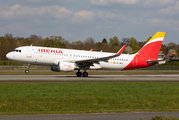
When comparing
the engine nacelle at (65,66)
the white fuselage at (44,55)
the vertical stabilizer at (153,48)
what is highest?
the vertical stabilizer at (153,48)

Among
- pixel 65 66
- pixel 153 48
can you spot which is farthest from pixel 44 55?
pixel 153 48

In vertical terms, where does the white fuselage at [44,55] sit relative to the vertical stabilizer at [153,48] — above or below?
below

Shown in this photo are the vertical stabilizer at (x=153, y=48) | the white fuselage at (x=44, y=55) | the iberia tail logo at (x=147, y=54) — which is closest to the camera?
the white fuselage at (x=44, y=55)

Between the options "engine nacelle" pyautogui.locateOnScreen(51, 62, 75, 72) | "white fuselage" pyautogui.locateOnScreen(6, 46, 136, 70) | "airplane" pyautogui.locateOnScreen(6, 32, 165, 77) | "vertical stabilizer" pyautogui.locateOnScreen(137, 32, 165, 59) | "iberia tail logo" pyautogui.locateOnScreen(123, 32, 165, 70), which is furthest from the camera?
"vertical stabilizer" pyautogui.locateOnScreen(137, 32, 165, 59)

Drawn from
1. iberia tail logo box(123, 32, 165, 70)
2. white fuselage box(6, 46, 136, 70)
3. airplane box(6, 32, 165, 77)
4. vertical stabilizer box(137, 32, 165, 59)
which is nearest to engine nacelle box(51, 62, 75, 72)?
airplane box(6, 32, 165, 77)

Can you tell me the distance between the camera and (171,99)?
16.2 meters

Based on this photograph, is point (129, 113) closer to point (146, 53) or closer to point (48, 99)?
point (48, 99)

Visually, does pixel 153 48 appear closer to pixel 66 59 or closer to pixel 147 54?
pixel 147 54

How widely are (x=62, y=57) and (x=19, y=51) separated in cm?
667

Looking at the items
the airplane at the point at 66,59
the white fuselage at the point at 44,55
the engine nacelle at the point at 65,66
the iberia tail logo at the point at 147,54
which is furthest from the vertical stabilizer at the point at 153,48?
the engine nacelle at the point at 65,66

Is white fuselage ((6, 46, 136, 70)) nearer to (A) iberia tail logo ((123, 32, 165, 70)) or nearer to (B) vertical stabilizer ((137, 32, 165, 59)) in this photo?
(A) iberia tail logo ((123, 32, 165, 70))

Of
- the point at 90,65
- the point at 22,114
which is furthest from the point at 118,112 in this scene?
the point at 90,65

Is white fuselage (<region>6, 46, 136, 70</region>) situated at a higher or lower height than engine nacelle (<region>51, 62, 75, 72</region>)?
higher

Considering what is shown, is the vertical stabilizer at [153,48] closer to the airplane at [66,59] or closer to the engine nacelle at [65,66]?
the airplane at [66,59]
